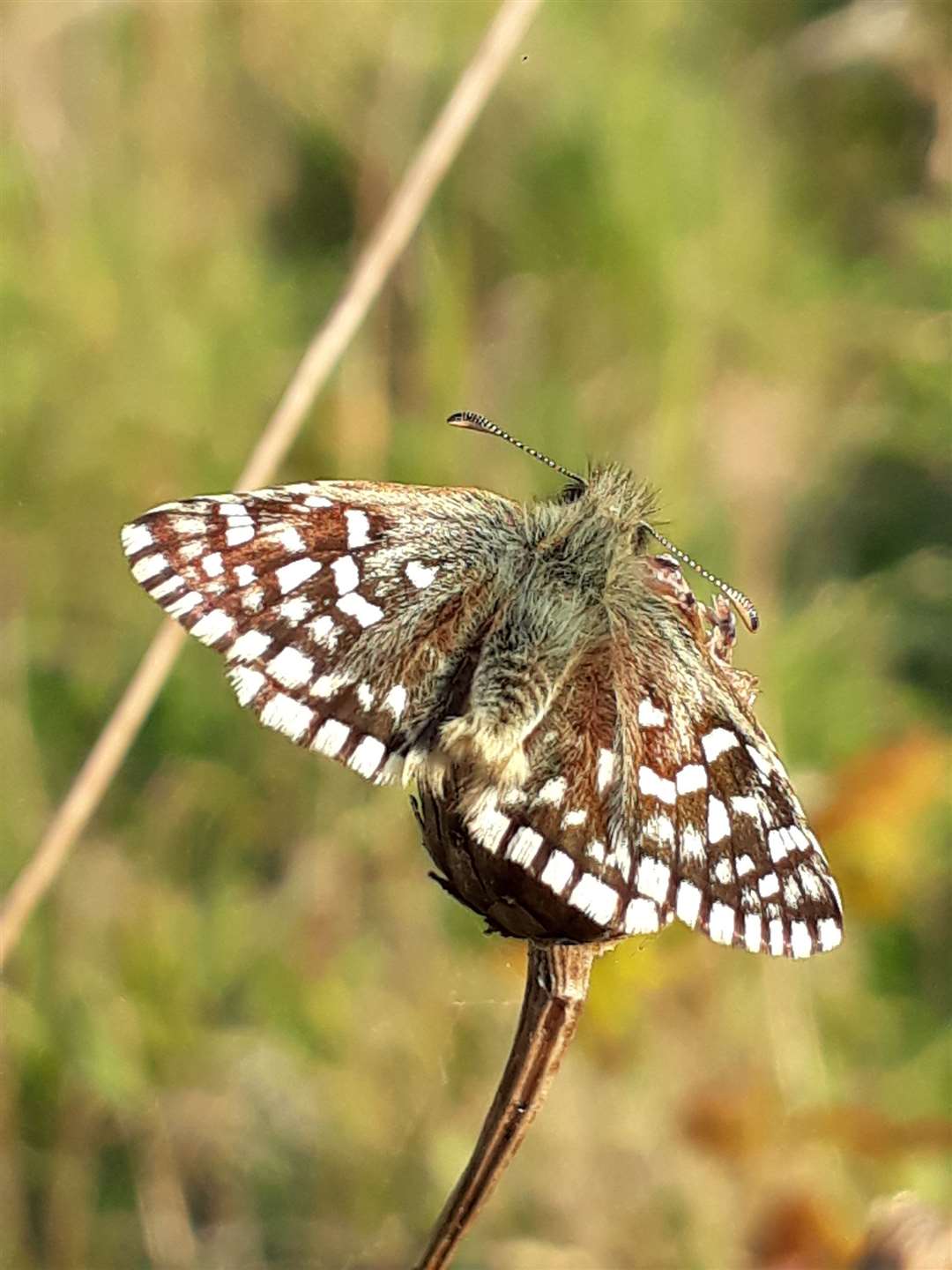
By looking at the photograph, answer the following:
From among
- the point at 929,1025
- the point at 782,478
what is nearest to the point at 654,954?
the point at 929,1025

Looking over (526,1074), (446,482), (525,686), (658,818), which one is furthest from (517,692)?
(446,482)

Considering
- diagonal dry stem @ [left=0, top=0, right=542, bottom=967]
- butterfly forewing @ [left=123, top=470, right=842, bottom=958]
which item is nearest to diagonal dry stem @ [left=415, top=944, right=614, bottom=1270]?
butterfly forewing @ [left=123, top=470, right=842, bottom=958]

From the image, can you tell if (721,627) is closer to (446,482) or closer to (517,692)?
(517,692)

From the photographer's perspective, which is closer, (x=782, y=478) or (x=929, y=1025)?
(x=929, y=1025)

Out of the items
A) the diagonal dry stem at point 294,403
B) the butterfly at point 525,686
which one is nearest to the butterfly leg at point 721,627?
the butterfly at point 525,686

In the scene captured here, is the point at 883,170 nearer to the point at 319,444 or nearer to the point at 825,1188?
the point at 319,444

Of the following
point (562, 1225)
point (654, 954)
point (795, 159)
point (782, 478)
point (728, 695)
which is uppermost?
point (795, 159)

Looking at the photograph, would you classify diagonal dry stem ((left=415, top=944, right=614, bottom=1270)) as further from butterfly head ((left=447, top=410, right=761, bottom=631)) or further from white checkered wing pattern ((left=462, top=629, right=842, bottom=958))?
butterfly head ((left=447, top=410, right=761, bottom=631))
